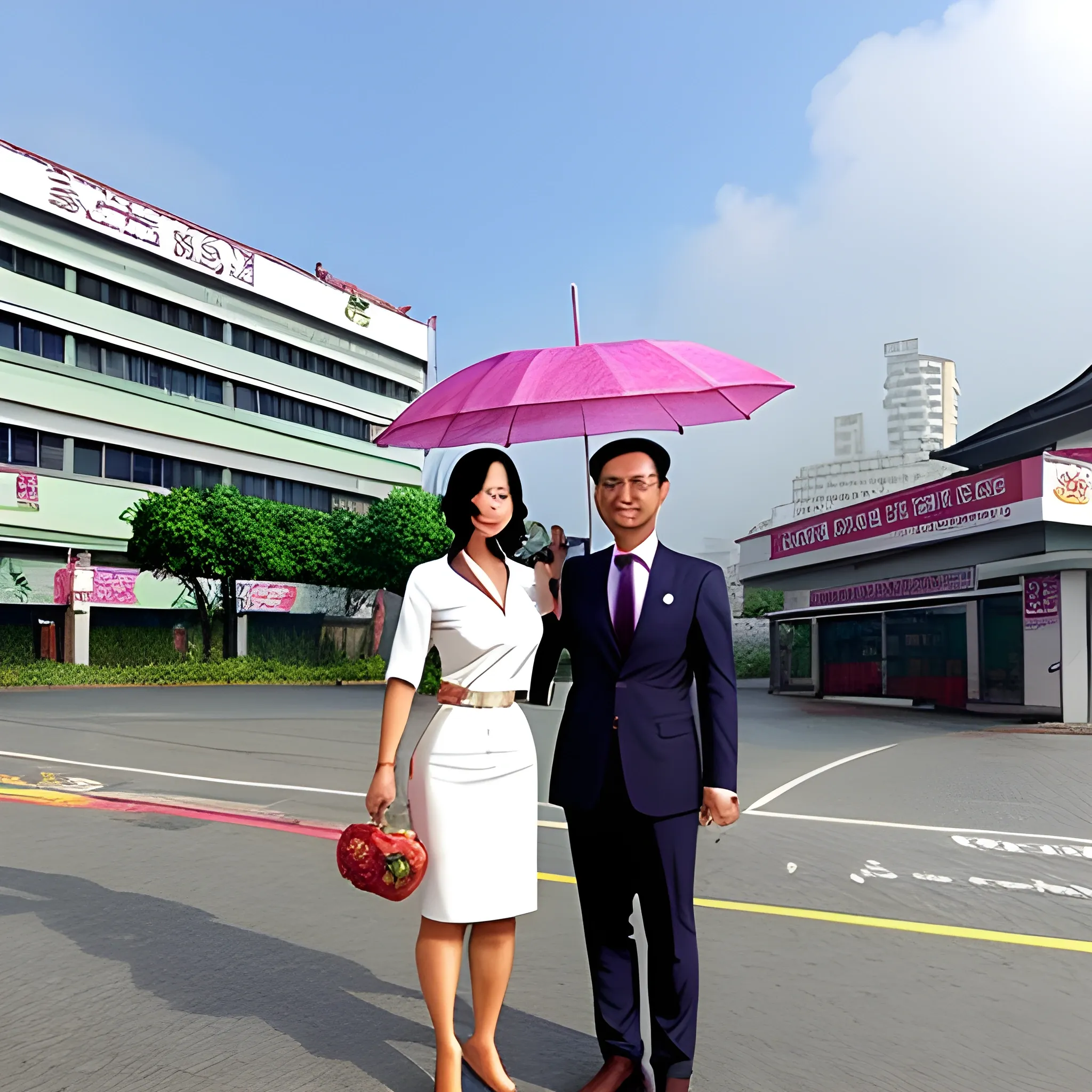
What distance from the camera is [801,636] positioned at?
105 ft

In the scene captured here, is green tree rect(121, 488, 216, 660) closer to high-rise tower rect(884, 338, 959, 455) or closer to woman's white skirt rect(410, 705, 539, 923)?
woman's white skirt rect(410, 705, 539, 923)

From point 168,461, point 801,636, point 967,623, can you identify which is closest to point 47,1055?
point 967,623

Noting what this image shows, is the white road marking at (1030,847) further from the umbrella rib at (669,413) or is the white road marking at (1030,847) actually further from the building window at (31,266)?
the building window at (31,266)

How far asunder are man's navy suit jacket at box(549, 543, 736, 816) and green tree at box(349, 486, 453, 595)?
3485 cm

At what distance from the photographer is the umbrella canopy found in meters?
3.38

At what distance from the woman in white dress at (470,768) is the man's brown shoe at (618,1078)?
27cm

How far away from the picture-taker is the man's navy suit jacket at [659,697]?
10.6ft

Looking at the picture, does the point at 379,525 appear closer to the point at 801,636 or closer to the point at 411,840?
the point at 801,636

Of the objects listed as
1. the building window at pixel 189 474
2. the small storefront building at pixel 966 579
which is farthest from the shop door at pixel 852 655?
the building window at pixel 189 474

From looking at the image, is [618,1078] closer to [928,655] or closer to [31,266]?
[928,655]

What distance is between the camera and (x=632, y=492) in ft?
11.2

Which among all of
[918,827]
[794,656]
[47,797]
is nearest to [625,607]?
[918,827]

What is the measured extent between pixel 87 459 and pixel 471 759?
42620 millimetres

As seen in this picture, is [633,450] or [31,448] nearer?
[633,450]
